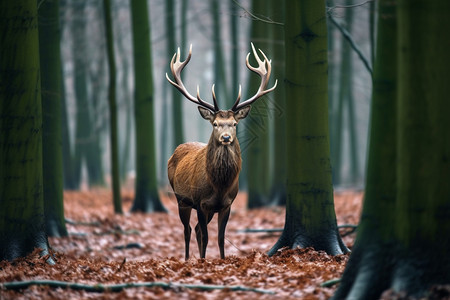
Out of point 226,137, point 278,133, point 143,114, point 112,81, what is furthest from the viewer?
point 278,133

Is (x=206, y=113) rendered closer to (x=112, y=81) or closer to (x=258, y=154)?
(x=112, y=81)

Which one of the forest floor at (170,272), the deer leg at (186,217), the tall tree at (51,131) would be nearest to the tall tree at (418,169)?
the forest floor at (170,272)

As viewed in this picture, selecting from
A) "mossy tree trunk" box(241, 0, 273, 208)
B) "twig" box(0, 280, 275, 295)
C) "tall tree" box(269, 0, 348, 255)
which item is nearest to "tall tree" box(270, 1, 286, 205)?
"mossy tree trunk" box(241, 0, 273, 208)

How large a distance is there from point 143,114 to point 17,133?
7.33 m

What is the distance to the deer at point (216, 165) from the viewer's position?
7359 mm

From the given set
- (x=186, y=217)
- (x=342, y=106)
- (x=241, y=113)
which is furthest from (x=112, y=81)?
(x=342, y=106)

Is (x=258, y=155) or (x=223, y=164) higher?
(x=223, y=164)

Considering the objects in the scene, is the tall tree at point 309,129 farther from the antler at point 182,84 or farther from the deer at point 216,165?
the antler at point 182,84

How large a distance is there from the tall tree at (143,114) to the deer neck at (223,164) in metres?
6.85

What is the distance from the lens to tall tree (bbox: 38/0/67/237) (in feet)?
32.1

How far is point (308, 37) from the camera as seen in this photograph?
7.43m

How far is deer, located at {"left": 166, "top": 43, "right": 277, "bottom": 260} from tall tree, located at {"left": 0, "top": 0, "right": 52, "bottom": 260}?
1.69m

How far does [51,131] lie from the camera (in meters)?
9.91

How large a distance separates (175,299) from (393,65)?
257 cm
